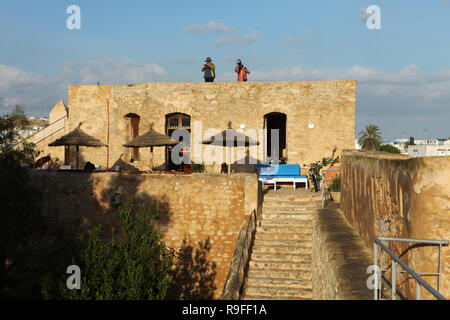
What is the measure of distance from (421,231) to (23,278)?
10.1 m

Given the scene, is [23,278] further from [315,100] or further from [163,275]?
[315,100]

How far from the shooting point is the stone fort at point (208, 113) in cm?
1588

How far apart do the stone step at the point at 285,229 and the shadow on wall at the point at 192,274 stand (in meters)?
1.88

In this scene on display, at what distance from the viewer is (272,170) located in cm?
1513

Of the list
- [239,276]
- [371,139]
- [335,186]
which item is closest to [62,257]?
[239,276]

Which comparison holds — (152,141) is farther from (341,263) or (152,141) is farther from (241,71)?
(341,263)

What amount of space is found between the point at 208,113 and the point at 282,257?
321 inches

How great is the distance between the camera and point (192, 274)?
38.7ft

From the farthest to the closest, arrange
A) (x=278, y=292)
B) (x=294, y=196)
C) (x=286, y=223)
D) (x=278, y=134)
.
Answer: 1. (x=278, y=134)
2. (x=294, y=196)
3. (x=286, y=223)
4. (x=278, y=292)

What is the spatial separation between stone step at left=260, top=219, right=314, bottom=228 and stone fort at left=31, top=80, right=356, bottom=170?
5261 mm
